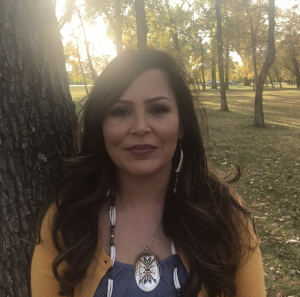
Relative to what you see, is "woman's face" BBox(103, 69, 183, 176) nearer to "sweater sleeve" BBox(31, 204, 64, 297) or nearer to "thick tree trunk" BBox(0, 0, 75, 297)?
"thick tree trunk" BBox(0, 0, 75, 297)

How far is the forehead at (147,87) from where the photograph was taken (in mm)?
1797

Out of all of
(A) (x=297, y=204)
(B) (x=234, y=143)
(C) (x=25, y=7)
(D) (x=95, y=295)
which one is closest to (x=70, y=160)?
(D) (x=95, y=295)

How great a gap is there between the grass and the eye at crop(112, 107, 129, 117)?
0.95 m

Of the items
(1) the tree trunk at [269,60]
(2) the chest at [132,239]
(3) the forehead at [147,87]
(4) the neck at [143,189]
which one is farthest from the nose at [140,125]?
(1) the tree trunk at [269,60]

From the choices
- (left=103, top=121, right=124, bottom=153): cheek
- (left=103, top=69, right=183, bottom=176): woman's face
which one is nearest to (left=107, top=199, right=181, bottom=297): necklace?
(left=103, top=69, right=183, bottom=176): woman's face

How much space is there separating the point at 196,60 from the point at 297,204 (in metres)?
29.6

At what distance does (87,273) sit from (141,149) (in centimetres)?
79

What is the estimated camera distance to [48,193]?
207 cm

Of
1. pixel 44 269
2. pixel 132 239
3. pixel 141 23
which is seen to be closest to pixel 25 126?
pixel 44 269

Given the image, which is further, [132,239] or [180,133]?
[180,133]

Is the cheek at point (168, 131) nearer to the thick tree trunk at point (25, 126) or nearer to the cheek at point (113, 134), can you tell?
the cheek at point (113, 134)

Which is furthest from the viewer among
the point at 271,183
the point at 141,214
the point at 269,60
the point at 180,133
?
the point at 269,60

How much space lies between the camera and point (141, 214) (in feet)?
6.31

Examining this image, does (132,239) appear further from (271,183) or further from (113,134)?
(271,183)
